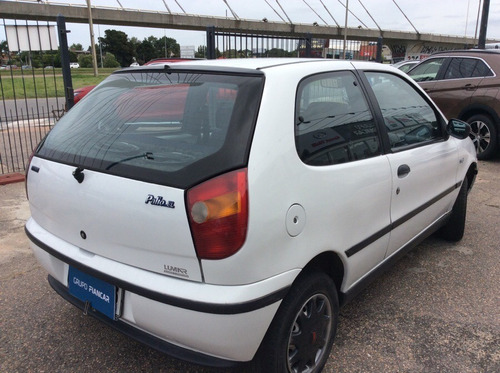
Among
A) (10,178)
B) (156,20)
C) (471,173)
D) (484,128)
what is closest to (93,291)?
(471,173)

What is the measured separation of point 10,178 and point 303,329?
17.0 feet

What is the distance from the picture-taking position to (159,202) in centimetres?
169

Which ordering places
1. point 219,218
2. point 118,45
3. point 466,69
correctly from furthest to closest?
point 118,45 → point 466,69 → point 219,218

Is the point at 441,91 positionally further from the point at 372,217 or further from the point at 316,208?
the point at 316,208

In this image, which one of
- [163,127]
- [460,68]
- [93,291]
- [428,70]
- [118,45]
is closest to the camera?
[93,291]

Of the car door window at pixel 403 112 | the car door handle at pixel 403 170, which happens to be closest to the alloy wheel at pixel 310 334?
the car door handle at pixel 403 170

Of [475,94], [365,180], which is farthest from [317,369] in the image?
[475,94]

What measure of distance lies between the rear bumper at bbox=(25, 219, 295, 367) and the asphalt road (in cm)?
31

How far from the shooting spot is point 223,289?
1.63 m

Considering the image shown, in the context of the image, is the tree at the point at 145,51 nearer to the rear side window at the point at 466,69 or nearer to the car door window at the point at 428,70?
the car door window at the point at 428,70

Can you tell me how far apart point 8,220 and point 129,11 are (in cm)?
4898

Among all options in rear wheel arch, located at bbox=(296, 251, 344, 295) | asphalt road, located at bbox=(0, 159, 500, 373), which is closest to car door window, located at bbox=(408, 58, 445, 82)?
asphalt road, located at bbox=(0, 159, 500, 373)

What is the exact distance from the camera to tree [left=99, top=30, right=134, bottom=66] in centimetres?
→ 7474

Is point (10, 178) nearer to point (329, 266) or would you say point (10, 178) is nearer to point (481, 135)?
point (329, 266)
